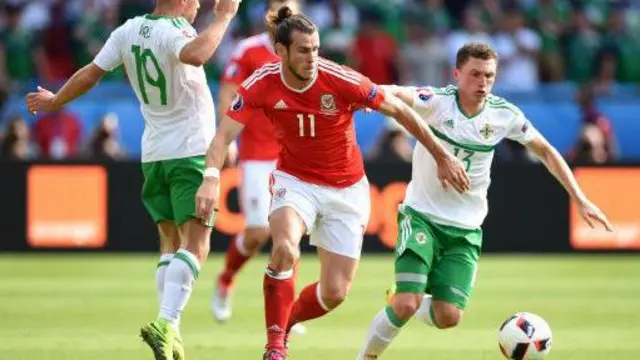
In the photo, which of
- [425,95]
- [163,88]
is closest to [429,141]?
[425,95]

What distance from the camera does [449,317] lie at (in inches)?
376

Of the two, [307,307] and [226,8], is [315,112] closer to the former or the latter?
[226,8]

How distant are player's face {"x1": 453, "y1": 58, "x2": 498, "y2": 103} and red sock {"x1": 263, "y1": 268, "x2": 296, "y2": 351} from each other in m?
1.56

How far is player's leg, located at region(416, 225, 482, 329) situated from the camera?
31.5 feet

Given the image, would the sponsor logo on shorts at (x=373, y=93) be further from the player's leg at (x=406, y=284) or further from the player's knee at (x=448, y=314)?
the player's knee at (x=448, y=314)

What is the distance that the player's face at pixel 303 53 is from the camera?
30.5ft

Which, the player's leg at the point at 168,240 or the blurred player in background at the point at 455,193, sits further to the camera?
the player's leg at the point at 168,240

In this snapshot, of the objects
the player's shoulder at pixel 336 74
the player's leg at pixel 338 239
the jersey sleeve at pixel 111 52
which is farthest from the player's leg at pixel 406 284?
the jersey sleeve at pixel 111 52

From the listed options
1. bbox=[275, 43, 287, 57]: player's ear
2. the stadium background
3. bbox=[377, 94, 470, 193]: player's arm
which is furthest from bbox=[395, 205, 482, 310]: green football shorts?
the stadium background

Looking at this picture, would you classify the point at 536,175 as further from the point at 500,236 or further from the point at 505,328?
the point at 505,328

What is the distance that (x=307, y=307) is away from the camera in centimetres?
993

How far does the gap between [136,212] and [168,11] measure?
938 cm

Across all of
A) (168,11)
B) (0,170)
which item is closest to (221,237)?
(0,170)

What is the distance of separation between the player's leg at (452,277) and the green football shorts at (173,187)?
4.61 ft
